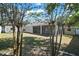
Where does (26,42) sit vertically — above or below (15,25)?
below

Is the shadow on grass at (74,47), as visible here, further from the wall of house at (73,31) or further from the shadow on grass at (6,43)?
the shadow on grass at (6,43)

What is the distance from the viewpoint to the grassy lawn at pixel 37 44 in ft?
7.78

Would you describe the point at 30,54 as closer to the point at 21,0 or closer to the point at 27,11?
the point at 27,11

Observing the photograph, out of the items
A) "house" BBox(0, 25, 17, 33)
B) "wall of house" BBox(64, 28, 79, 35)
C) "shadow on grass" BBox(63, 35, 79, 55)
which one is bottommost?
"shadow on grass" BBox(63, 35, 79, 55)

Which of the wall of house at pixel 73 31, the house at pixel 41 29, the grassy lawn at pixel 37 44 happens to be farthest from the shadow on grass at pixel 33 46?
the wall of house at pixel 73 31

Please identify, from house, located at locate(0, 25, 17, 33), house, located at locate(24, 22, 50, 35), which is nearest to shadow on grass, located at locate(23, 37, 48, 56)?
house, located at locate(24, 22, 50, 35)

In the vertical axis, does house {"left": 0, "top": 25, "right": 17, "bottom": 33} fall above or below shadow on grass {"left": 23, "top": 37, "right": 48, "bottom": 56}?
above

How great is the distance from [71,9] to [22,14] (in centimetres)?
68

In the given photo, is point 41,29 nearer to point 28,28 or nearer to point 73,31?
point 28,28

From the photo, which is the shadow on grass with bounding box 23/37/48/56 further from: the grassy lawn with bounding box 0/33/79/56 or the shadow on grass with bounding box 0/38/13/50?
the shadow on grass with bounding box 0/38/13/50

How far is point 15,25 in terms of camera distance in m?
2.39

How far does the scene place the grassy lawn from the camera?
237 cm

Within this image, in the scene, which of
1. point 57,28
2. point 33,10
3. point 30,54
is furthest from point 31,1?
point 30,54

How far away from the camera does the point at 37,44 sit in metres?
2.40
